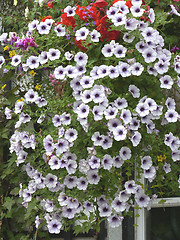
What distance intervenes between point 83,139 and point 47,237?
0.83 m

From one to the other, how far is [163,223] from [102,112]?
961 mm

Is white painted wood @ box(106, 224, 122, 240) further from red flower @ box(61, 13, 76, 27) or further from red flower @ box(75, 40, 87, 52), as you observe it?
red flower @ box(61, 13, 76, 27)

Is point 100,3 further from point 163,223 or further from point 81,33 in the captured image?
point 163,223

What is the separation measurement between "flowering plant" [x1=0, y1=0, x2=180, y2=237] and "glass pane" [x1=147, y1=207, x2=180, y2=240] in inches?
12.9

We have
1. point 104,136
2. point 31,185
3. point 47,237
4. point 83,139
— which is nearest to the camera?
point 104,136

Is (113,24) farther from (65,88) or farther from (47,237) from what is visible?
(47,237)

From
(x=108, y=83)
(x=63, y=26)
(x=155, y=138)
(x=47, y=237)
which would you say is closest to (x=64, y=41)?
(x=63, y=26)

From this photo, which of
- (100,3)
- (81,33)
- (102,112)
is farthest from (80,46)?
(102,112)

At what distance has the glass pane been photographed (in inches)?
86.4

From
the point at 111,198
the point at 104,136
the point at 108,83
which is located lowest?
the point at 111,198

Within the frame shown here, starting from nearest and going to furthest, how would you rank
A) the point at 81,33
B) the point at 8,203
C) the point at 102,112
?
the point at 102,112 < the point at 81,33 < the point at 8,203

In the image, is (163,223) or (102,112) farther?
(163,223)

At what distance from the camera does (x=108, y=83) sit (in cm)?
175

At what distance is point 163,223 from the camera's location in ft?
7.27
